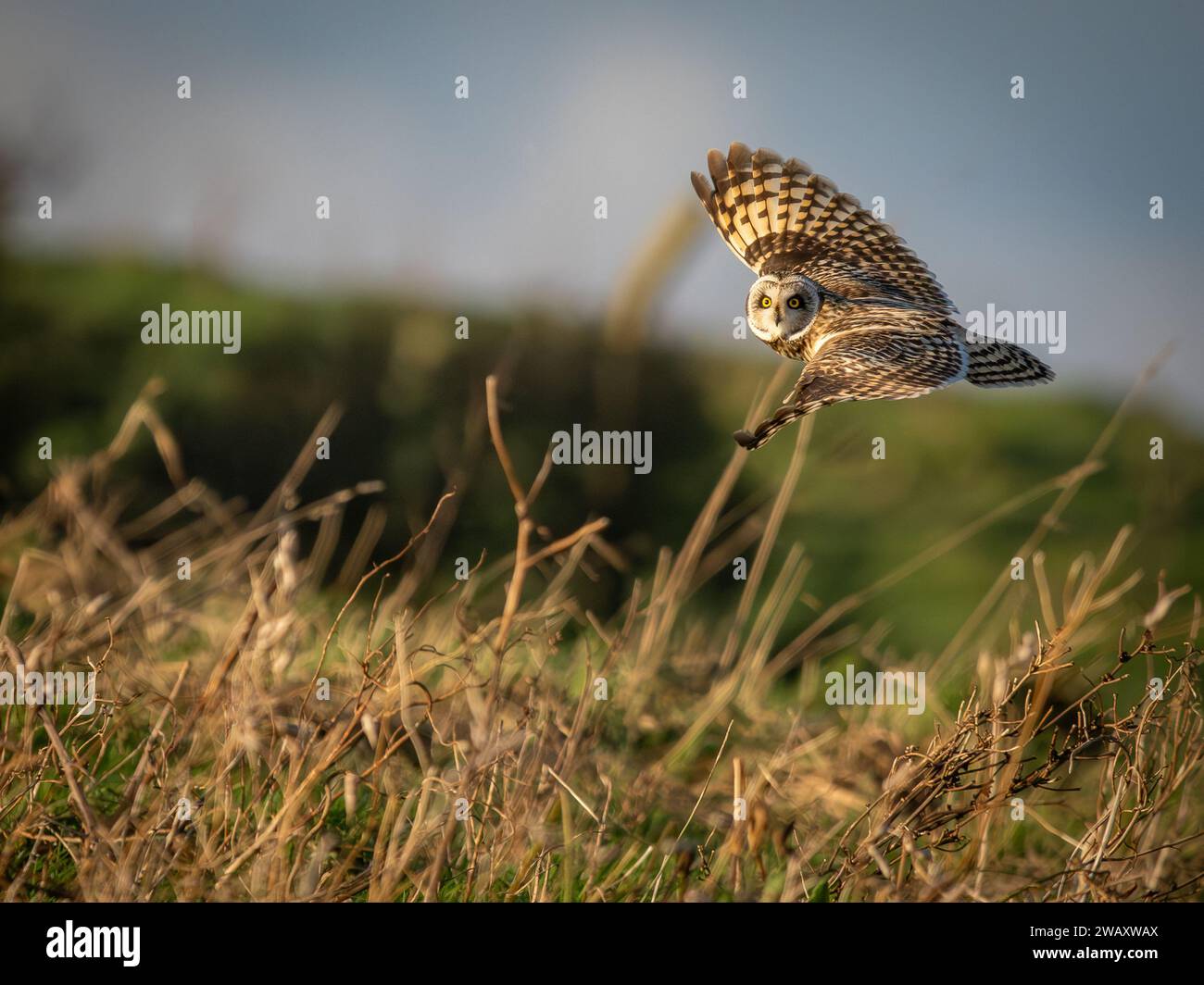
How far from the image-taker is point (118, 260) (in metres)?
5.59

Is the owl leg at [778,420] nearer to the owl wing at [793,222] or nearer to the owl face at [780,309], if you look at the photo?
the owl face at [780,309]

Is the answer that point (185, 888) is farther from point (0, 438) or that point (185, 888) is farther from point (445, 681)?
point (0, 438)

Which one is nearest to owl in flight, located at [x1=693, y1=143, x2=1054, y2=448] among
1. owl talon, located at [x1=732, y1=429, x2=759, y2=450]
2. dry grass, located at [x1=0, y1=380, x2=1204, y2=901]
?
owl talon, located at [x1=732, y1=429, x2=759, y2=450]

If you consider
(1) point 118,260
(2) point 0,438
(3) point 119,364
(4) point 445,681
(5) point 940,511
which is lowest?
(4) point 445,681

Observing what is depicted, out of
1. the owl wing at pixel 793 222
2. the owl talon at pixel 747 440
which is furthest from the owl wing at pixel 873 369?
the owl wing at pixel 793 222

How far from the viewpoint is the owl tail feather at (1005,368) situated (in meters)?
1.30

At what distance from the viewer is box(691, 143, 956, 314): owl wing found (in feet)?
4.99

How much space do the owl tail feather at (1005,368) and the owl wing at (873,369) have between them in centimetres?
5

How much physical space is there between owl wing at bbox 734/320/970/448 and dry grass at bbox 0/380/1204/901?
267 mm

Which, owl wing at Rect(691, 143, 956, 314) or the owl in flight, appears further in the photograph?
owl wing at Rect(691, 143, 956, 314)

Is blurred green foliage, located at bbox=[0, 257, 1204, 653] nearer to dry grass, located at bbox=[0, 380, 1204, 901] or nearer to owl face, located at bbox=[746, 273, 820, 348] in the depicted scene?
dry grass, located at bbox=[0, 380, 1204, 901]

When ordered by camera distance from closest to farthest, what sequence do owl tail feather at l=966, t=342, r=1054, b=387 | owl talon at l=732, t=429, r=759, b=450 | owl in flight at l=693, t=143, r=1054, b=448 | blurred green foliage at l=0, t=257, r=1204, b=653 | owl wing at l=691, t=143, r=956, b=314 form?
1. owl talon at l=732, t=429, r=759, b=450
2. owl in flight at l=693, t=143, r=1054, b=448
3. owl tail feather at l=966, t=342, r=1054, b=387
4. owl wing at l=691, t=143, r=956, b=314
5. blurred green foliage at l=0, t=257, r=1204, b=653
